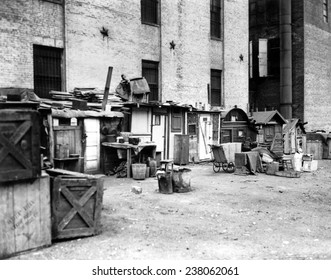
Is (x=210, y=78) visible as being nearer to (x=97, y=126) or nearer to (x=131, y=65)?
(x=131, y=65)

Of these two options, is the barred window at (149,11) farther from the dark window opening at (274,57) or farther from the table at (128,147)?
the dark window opening at (274,57)

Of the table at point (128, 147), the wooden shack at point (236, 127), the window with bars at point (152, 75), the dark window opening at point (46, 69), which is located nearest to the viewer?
the table at point (128, 147)

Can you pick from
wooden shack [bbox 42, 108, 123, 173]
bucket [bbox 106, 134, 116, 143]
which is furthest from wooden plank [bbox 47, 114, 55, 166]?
bucket [bbox 106, 134, 116, 143]

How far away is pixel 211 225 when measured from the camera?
292 inches

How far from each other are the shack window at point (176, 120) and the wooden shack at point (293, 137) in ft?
22.3

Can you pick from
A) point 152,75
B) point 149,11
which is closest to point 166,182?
point 152,75

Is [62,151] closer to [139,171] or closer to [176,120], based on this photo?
[139,171]

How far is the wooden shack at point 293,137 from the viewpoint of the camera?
21.2 meters

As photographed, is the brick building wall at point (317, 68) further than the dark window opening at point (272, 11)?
No

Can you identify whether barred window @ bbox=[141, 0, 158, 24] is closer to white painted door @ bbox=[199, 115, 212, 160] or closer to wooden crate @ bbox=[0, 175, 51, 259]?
white painted door @ bbox=[199, 115, 212, 160]

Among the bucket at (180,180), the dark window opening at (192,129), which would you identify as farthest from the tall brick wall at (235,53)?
the bucket at (180,180)

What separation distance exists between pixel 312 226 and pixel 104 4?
45.2 ft

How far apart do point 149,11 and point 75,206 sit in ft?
50.5

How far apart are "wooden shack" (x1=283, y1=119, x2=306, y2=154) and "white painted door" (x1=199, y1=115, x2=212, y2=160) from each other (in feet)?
15.5
